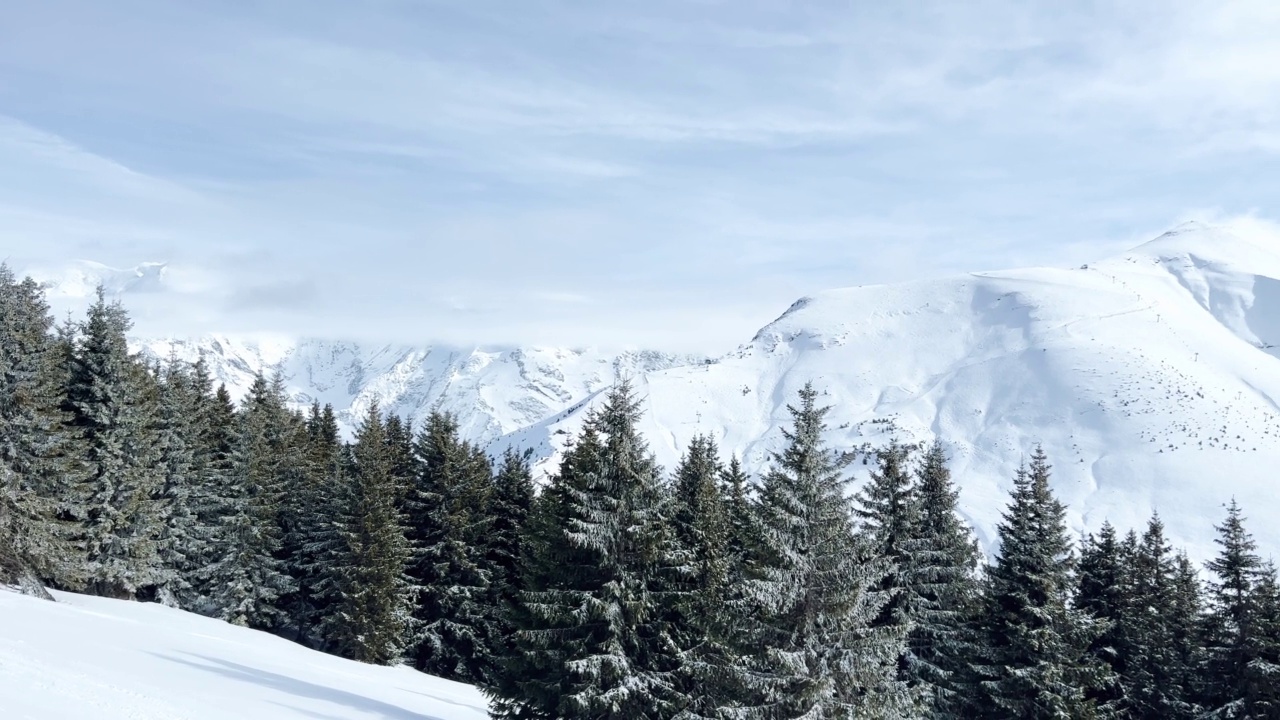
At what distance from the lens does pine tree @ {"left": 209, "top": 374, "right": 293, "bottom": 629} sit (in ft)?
149

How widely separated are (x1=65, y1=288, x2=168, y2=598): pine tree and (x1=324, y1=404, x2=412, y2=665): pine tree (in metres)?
8.27

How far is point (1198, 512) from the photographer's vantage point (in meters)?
162

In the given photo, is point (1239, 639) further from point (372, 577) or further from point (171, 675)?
point (372, 577)

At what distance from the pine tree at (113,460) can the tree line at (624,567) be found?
0.13 metres

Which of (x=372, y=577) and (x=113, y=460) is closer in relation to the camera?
(x=113, y=460)

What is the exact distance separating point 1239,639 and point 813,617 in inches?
785

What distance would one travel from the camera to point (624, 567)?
24.0m

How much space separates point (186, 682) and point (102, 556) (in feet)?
68.0

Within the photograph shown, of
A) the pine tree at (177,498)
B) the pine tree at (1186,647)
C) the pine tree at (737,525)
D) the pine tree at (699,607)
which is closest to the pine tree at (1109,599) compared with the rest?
the pine tree at (1186,647)

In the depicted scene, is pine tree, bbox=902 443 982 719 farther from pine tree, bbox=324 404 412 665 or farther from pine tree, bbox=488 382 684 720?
pine tree, bbox=324 404 412 665

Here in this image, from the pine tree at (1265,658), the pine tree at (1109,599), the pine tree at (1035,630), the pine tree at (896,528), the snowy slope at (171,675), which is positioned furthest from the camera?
the pine tree at (1109,599)

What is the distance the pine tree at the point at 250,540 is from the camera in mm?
45438

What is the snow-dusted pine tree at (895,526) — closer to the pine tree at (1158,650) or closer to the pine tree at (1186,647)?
the pine tree at (1186,647)

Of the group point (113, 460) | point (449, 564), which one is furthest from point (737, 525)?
point (113, 460)
